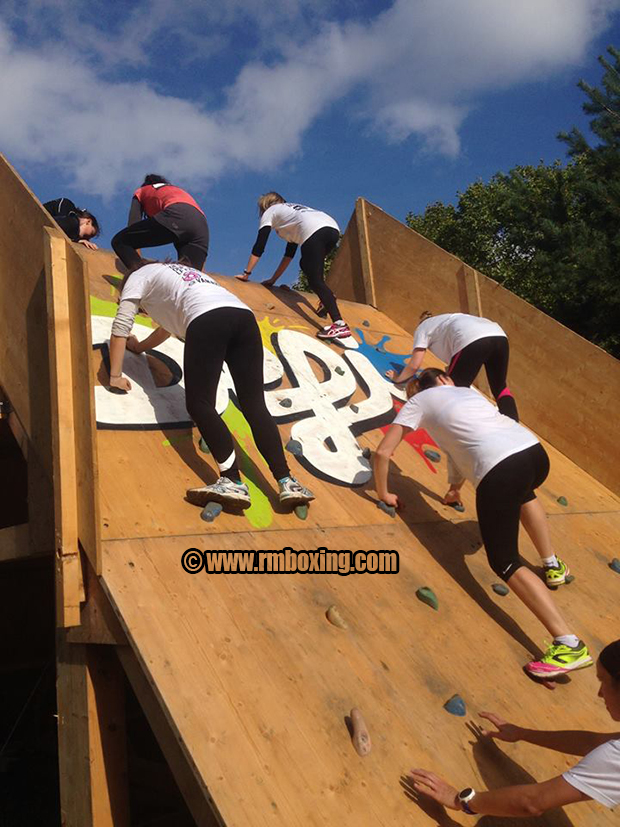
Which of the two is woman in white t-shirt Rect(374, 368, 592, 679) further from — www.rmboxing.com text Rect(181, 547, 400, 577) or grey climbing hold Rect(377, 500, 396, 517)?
www.rmboxing.com text Rect(181, 547, 400, 577)

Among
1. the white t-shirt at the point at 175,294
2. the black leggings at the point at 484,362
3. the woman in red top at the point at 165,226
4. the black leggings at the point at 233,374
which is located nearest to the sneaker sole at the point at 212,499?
the black leggings at the point at 233,374

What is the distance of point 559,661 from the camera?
133 inches

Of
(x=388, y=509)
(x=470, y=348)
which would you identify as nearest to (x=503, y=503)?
(x=388, y=509)

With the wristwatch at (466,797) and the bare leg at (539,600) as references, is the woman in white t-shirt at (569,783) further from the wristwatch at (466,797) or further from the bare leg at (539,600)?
the bare leg at (539,600)

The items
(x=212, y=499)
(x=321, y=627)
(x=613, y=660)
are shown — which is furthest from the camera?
(x=212, y=499)

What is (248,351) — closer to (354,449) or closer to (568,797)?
(354,449)

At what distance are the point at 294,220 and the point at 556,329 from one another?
307cm

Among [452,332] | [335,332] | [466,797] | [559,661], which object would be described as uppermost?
[335,332]

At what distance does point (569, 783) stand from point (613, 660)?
42 centimetres

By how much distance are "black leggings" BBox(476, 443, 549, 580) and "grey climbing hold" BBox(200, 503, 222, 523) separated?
1469 mm

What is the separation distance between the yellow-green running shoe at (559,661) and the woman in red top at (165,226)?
182 inches

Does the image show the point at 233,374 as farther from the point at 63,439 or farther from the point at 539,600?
the point at 539,600

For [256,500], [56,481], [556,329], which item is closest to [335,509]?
[256,500]

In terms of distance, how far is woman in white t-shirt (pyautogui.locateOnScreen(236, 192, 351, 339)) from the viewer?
7.20 m
